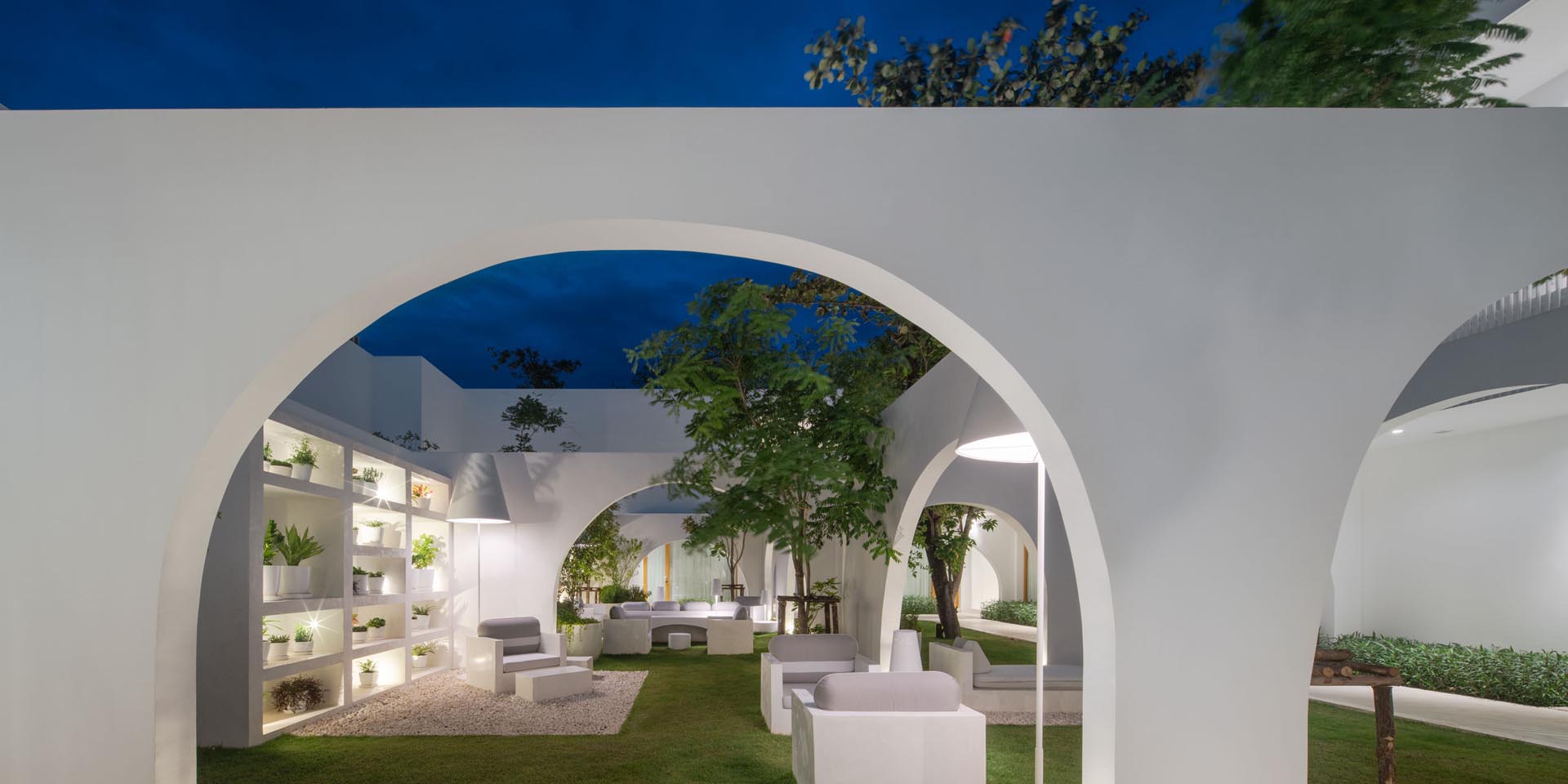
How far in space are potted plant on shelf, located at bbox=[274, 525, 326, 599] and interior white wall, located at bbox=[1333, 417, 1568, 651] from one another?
13599mm

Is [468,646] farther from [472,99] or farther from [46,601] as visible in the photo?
[472,99]

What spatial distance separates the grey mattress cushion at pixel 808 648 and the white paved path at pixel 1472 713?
4.54 m

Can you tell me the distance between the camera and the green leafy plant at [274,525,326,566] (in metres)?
8.77

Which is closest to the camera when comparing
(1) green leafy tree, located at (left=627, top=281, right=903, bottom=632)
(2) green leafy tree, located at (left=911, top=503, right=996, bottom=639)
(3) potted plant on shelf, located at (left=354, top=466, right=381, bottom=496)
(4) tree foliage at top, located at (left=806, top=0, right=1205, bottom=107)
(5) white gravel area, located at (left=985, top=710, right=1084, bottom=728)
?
(5) white gravel area, located at (left=985, top=710, right=1084, bottom=728)

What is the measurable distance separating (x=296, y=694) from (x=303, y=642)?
0.47m

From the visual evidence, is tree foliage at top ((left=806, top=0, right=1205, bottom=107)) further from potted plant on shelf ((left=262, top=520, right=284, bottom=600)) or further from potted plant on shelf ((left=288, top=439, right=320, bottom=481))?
potted plant on shelf ((left=262, top=520, right=284, bottom=600))

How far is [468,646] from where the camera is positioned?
→ 11.3 meters

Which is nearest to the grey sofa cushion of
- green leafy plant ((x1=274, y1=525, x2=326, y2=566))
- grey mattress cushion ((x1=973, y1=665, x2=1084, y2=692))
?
green leafy plant ((x1=274, y1=525, x2=326, y2=566))

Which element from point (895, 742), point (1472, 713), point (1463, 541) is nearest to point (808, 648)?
point (895, 742)

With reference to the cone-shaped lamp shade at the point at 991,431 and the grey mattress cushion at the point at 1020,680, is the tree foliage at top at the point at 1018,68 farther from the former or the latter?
the cone-shaped lamp shade at the point at 991,431

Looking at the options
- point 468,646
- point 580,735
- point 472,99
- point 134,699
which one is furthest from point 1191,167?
point 472,99

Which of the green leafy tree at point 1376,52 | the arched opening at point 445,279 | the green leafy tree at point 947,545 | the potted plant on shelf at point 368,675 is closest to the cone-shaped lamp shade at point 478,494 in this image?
the potted plant on shelf at point 368,675

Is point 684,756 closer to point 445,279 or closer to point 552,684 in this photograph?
point 552,684

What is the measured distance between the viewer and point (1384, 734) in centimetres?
559
